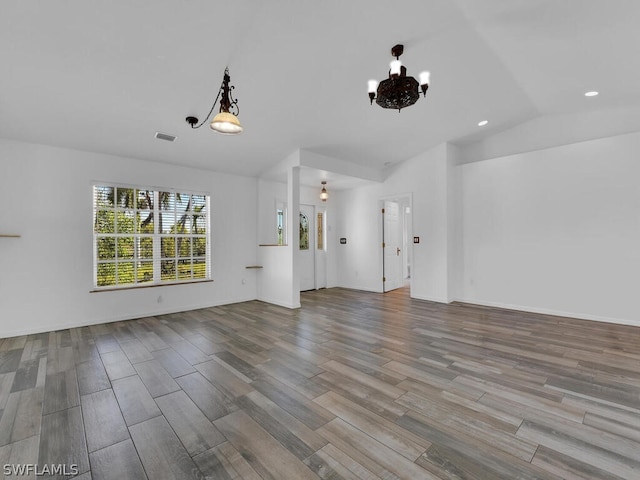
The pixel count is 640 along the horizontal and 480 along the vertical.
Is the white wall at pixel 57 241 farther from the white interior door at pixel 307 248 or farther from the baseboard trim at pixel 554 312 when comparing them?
the baseboard trim at pixel 554 312

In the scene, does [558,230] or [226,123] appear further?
[558,230]

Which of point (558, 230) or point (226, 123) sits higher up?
point (226, 123)

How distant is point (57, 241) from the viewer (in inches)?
168

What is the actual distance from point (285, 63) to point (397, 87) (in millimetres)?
1264

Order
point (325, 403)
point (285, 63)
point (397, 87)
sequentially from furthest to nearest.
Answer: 1. point (285, 63)
2. point (397, 87)
3. point (325, 403)

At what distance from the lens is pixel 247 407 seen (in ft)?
7.38

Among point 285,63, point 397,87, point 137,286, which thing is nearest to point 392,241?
point 397,87

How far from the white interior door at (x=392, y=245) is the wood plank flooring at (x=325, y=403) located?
3171 millimetres

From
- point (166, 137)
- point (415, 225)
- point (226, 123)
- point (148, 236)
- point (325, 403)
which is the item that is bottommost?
point (325, 403)

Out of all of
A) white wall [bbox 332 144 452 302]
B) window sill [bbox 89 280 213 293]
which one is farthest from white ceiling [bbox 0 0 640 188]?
window sill [bbox 89 280 213 293]

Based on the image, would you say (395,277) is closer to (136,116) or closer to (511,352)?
(511,352)

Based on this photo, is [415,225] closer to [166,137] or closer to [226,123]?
[226,123]

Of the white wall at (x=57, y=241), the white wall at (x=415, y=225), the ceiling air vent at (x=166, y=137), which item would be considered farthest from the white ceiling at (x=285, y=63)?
the white wall at (x=415, y=225)

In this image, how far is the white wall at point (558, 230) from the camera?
4418 millimetres
